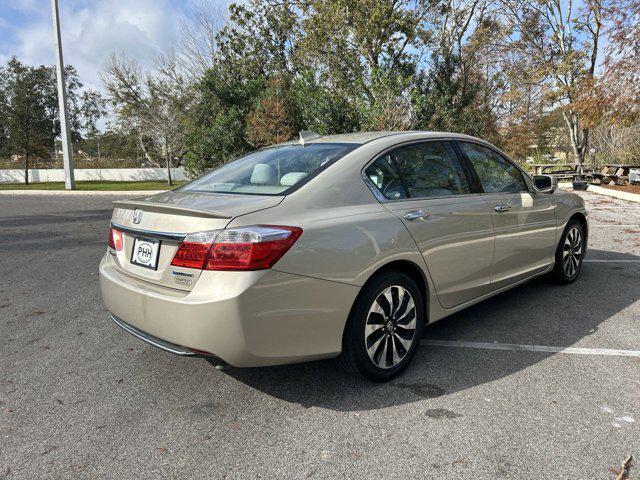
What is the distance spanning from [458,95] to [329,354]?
61.2 feet

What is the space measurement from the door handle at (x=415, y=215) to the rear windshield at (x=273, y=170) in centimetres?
58

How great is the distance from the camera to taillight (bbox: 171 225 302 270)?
7.77ft

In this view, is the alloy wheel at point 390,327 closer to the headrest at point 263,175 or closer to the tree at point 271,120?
the headrest at point 263,175

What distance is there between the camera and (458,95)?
19.2 meters

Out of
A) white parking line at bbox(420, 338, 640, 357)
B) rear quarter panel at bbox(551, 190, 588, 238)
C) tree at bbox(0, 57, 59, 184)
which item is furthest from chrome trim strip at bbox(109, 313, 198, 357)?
tree at bbox(0, 57, 59, 184)

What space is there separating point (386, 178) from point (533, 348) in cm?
169

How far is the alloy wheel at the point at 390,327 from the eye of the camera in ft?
9.42

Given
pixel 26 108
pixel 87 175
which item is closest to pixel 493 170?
pixel 26 108

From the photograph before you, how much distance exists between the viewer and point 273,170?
3.25 meters

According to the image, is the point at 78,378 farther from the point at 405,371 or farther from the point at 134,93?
the point at 134,93

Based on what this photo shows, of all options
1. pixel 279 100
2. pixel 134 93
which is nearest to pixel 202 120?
pixel 279 100

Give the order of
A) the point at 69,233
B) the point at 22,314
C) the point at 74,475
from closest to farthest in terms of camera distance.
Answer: the point at 74,475 → the point at 22,314 → the point at 69,233

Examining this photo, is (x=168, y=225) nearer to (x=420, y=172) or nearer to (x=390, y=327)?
(x=390, y=327)

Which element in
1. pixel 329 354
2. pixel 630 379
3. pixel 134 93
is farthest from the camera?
pixel 134 93
